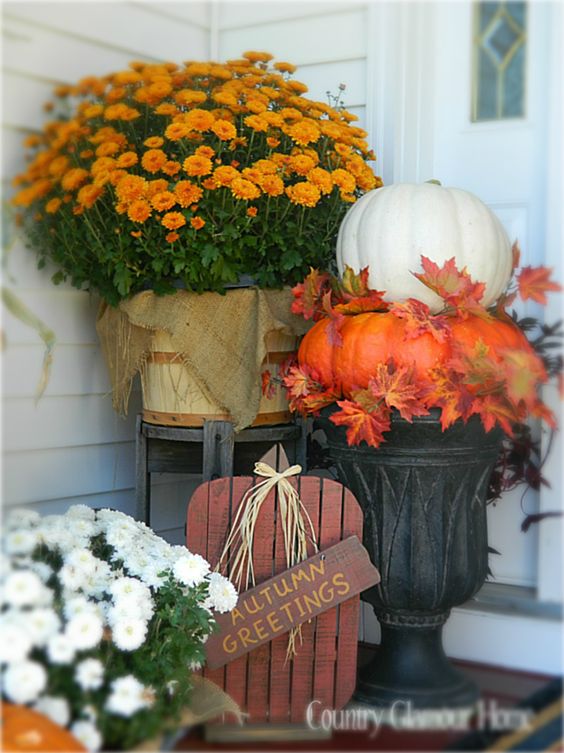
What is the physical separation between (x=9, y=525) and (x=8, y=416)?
0.43 feet

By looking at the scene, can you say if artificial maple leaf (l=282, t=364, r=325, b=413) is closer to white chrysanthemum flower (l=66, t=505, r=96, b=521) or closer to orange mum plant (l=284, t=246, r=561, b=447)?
orange mum plant (l=284, t=246, r=561, b=447)

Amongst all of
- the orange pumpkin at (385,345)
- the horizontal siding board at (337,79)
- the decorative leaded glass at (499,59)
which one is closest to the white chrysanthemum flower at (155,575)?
the orange pumpkin at (385,345)

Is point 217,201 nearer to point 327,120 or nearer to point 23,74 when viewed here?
point 327,120

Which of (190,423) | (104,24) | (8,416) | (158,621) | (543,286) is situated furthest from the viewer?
(190,423)

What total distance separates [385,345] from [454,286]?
0.15m

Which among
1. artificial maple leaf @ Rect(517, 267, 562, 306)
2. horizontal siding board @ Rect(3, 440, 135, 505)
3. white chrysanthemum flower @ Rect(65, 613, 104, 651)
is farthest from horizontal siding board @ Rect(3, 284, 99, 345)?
artificial maple leaf @ Rect(517, 267, 562, 306)

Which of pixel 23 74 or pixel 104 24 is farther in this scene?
pixel 104 24

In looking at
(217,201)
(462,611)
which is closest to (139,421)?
(217,201)

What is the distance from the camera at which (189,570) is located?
138 centimetres

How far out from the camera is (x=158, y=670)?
130cm

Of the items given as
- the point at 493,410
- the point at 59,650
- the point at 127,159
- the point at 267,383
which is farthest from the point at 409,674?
the point at 127,159

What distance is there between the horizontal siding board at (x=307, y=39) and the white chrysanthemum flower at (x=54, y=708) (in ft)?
4.96

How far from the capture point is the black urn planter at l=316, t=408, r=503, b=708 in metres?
1.48

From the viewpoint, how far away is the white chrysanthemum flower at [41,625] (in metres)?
1.07
